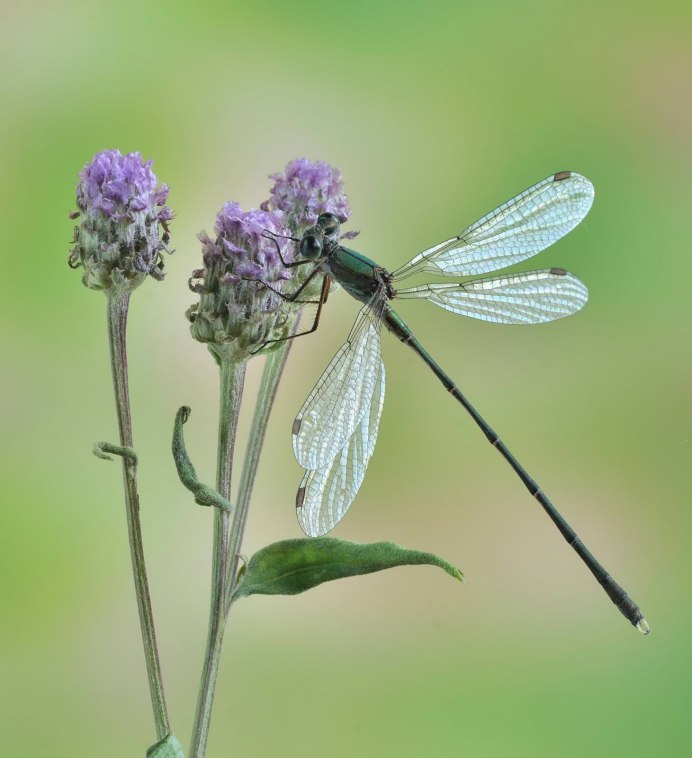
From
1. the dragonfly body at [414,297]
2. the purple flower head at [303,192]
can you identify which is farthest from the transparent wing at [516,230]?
the purple flower head at [303,192]

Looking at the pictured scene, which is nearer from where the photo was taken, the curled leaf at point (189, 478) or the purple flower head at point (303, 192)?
the curled leaf at point (189, 478)

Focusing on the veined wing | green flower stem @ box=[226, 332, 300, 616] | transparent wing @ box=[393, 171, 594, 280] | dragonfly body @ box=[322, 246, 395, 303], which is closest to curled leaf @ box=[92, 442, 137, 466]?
green flower stem @ box=[226, 332, 300, 616]

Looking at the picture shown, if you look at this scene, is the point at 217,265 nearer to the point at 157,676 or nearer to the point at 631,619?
the point at 157,676

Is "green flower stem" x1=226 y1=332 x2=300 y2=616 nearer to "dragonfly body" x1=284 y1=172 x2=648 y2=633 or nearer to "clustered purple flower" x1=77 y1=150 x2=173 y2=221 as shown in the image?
A: "dragonfly body" x1=284 y1=172 x2=648 y2=633

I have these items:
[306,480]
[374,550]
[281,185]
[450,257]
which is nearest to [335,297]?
[450,257]

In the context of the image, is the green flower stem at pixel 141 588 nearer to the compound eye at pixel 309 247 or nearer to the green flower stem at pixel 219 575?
the green flower stem at pixel 219 575

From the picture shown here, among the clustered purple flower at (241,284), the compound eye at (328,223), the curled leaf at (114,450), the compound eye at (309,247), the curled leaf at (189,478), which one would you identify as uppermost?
the compound eye at (328,223)

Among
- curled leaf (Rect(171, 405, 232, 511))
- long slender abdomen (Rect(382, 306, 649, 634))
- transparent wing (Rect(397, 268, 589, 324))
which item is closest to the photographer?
curled leaf (Rect(171, 405, 232, 511))
